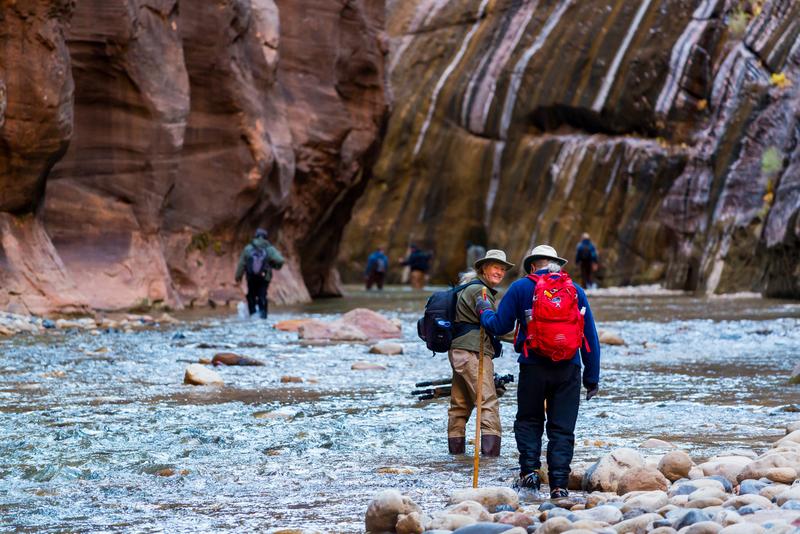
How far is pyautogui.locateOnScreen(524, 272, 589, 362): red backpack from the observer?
7.26m

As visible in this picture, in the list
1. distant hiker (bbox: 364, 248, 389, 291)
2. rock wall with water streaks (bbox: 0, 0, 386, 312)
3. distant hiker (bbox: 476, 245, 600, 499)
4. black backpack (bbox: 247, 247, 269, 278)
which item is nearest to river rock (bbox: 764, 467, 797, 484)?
distant hiker (bbox: 476, 245, 600, 499)

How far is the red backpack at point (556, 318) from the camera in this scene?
7.26m

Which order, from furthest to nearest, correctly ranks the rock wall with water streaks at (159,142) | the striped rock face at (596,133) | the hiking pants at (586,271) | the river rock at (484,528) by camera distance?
the hiking pants at (586,271)
the striped rock face at (596,133)
the rock wall with water streaks at (159,142)
the river rock at (484,528)

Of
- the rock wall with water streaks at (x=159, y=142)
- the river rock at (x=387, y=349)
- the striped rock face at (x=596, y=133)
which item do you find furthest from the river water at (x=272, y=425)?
the striped rock face at (x=596, y=133)

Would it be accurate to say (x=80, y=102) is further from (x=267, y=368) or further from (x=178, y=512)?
(x=178, y=512)

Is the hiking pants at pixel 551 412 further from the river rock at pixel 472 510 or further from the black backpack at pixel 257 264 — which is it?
the black backpack at pixel 257 264

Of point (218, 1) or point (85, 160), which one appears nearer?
point (85, 160)

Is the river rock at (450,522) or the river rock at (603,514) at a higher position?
the river rock at (603,514)

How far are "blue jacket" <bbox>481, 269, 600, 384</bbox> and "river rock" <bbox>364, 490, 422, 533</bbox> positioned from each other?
4.38 feet

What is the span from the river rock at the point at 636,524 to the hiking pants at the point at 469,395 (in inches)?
117

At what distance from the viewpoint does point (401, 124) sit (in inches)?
2391

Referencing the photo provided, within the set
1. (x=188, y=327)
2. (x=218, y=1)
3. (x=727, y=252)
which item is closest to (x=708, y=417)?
(x=188, y=327)

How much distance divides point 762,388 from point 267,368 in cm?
546

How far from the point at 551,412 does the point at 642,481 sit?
2.32ft
